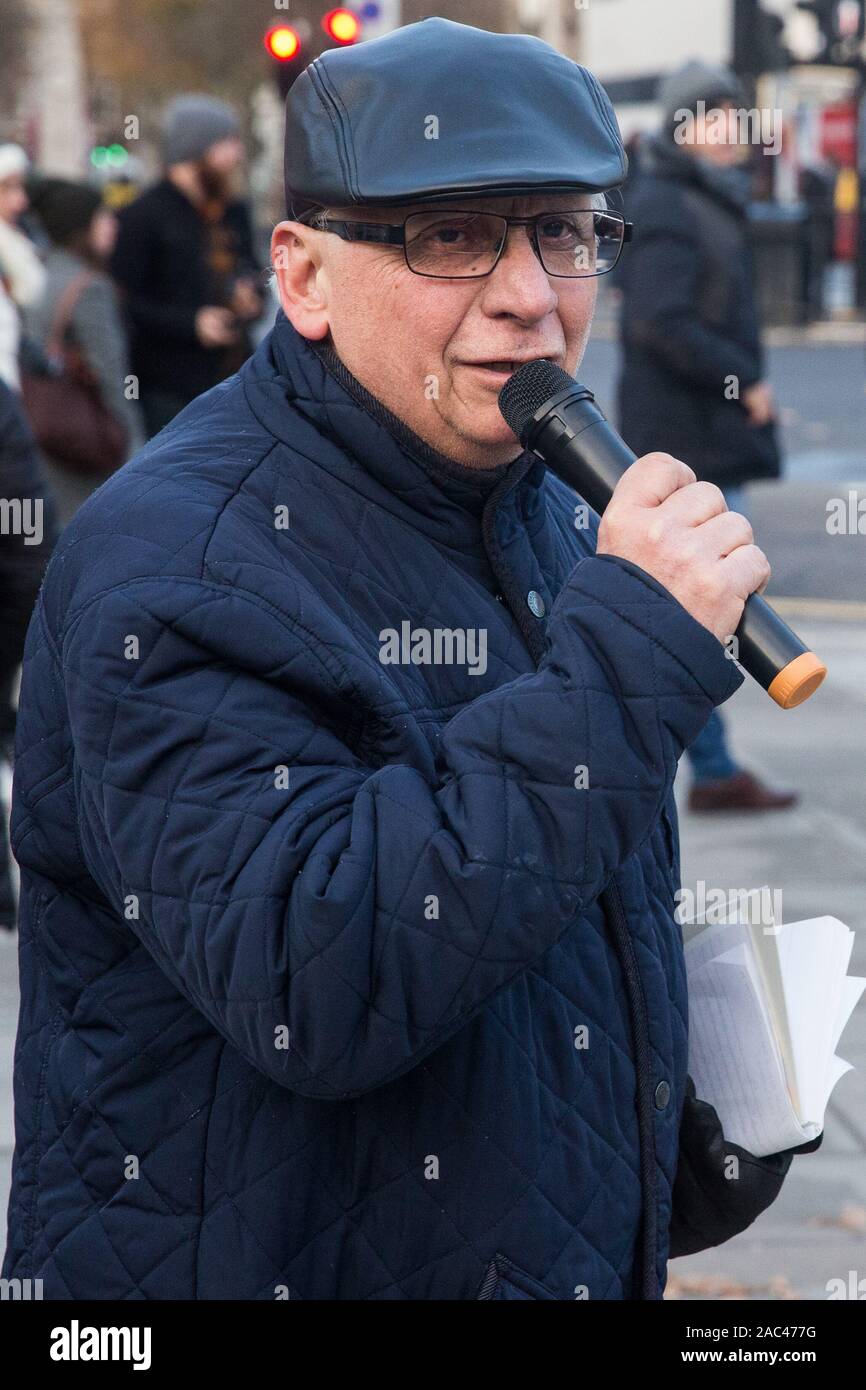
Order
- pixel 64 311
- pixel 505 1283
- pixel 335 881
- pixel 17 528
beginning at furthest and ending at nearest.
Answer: pixel 64 311, pixel 17 528, pixel 505 1283, pixel 335 881

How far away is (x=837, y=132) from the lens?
105 ft

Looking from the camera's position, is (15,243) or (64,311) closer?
(64,311)

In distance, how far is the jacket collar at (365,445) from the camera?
1.77m

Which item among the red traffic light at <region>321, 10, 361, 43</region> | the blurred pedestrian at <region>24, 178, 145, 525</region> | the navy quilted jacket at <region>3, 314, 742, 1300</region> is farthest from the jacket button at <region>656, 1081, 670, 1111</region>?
the red traffic light at <region>321, 10, 361, 43</region>

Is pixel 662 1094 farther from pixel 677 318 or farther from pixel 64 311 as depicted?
pixel 64 311

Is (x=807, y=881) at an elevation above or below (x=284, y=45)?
below

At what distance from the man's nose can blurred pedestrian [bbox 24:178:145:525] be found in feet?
18.5

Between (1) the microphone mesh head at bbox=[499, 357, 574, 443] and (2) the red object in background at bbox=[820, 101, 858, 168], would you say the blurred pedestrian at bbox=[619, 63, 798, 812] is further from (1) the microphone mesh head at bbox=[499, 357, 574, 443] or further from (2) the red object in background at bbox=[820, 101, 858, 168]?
(2) the red object in background at bbox=[820, 101, 858, 168]

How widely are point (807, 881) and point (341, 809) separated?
14.6 feet

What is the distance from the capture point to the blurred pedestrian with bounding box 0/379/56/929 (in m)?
5.25

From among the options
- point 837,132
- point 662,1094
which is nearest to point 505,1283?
point 662,1094

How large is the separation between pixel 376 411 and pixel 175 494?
0.21 meters

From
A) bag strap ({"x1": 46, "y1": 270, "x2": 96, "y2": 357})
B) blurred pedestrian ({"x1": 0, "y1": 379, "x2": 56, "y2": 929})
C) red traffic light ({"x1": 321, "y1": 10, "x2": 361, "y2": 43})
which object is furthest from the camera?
red traffic light ({"x1": 321, "y1": 10, "x2": 361, "y2": 43})
